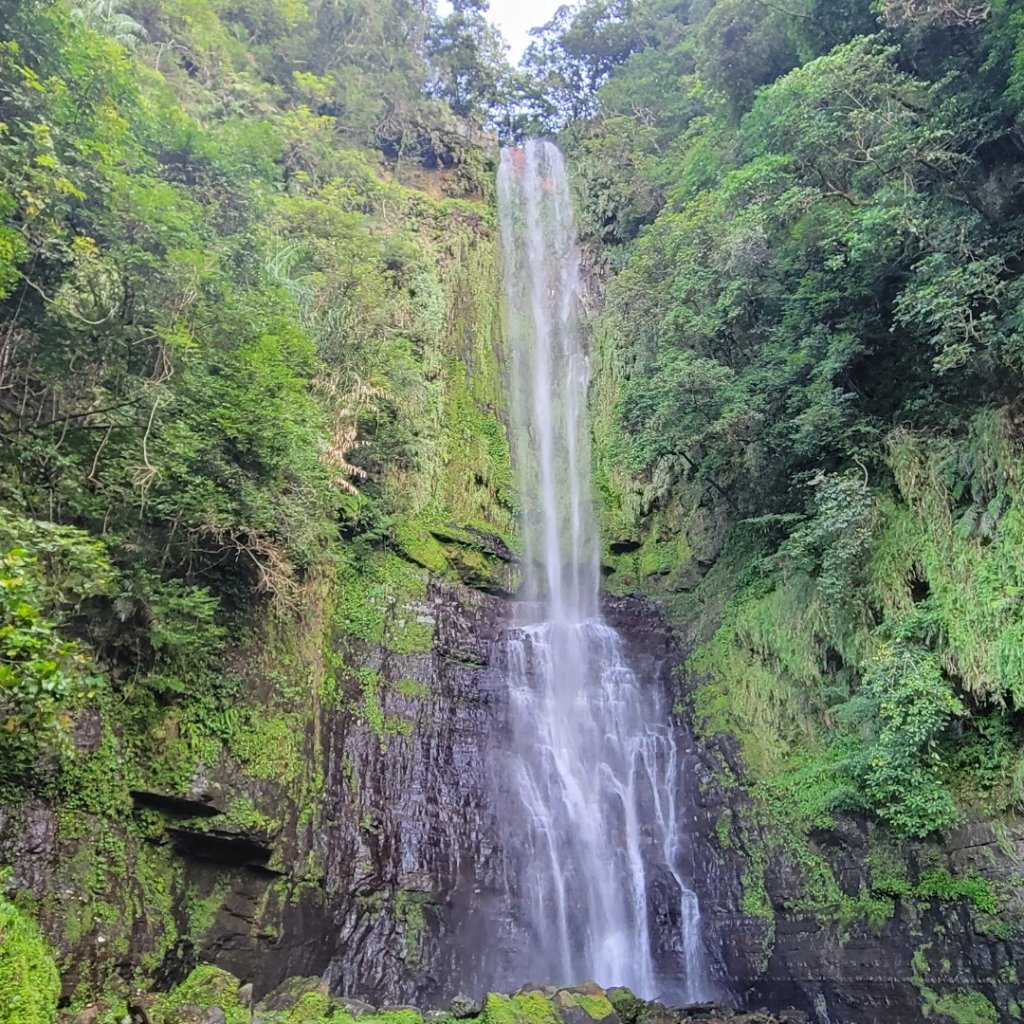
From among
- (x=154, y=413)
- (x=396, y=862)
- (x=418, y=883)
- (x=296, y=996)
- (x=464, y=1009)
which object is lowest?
(x=464, y=1009)

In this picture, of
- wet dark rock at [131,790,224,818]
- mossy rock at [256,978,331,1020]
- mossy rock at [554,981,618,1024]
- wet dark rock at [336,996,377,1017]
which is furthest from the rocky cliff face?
mossy rock at [554,981,618,1024]

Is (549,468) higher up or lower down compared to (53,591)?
higher up

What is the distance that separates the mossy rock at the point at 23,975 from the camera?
4301mm

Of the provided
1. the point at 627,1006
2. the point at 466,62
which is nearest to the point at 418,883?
the point at 627,1006

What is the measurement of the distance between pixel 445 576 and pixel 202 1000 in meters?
8.44

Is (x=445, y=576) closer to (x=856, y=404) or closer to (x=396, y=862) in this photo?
(x=396, y=862)

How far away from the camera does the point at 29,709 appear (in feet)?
16.1

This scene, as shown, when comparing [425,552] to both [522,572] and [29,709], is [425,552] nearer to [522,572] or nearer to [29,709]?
[522,572]

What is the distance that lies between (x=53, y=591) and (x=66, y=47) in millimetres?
6406

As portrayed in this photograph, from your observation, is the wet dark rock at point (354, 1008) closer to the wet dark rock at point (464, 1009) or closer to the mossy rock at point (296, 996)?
the mossy rock at point (296, 996)

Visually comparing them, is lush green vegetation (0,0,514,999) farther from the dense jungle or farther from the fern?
the fern

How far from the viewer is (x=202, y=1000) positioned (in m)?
6.13

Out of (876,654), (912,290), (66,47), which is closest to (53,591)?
(66,47)

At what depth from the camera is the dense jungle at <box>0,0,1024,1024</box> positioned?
23.6 feet
